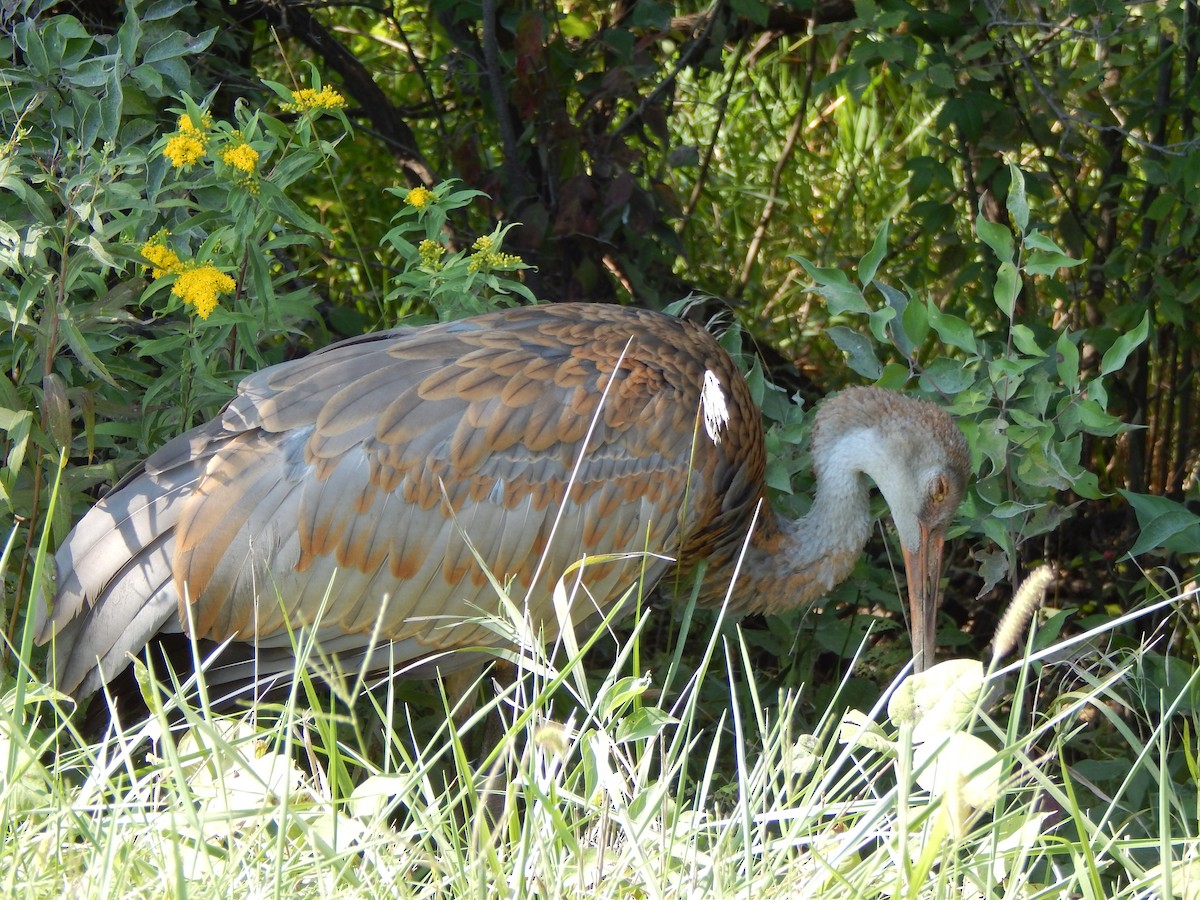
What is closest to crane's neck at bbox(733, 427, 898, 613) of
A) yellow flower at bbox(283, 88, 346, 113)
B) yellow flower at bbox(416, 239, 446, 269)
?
yellow flower at bbox(416, 239, 446, 269)

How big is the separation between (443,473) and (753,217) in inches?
122

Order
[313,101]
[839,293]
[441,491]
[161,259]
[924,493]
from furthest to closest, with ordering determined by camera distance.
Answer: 1. [924,493]
2. [839,293]
3. [441,491]
4. [313,101]
5. [161,259]

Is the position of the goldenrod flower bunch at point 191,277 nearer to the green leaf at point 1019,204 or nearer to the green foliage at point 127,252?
the green foliage at point 127,252

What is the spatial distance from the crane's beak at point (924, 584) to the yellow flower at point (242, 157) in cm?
179

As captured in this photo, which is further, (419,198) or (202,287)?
(419,198)

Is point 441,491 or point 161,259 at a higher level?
point 161,259

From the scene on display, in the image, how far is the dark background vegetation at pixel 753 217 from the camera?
119 inches

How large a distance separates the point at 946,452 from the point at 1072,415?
308mm

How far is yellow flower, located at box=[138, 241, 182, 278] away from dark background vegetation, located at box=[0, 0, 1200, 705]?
7cm

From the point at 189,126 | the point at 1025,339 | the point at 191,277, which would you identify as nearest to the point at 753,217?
the point at 1025,339

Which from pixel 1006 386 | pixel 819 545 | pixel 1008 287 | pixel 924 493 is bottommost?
pixel 819 545

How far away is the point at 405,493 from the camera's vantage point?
3.07 m

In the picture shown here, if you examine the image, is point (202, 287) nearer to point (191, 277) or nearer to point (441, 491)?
point (191, 277)

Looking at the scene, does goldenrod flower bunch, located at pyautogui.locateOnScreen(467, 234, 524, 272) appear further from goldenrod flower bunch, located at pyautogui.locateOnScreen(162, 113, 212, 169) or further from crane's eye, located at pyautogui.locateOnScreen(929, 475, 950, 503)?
crane's eye, located at pyautogui.locateOnScreen(929, 475, 950, 503)
